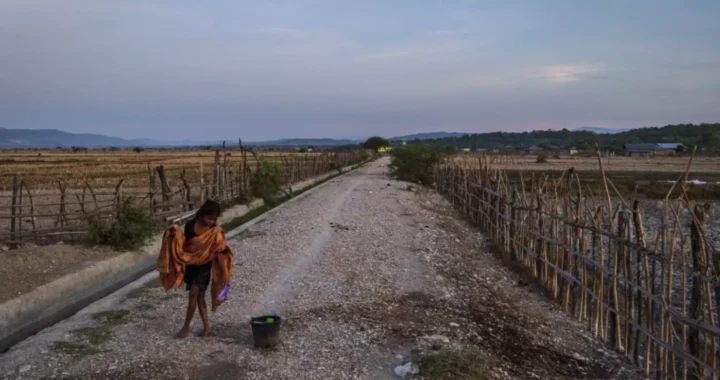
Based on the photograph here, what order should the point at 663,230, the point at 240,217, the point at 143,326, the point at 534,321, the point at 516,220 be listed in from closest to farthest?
1. the point at 663,230
2. the point at 143,326
3. the point at 534,321
4. the point at 516,220
5. the point at 240,217

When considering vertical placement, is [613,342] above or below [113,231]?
below

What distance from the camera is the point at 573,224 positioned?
26.4ft

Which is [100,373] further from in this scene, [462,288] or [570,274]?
[570,274]

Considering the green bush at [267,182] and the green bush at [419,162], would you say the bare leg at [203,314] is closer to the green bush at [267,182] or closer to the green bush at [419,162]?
the green bush at [267,182]

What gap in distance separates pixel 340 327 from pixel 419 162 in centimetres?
2633

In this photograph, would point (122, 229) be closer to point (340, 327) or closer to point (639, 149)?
point (340, 327)

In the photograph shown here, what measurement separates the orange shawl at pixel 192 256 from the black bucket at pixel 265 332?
20.5 inches

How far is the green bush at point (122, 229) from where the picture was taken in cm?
1120

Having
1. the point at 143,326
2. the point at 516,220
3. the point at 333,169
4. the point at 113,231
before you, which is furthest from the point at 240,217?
the point at 333,169

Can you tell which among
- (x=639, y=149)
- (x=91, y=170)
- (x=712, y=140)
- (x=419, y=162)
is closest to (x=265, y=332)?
(x=419, y=162)

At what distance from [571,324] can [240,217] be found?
39.4ft

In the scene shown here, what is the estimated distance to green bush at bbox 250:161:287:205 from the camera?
2117cm

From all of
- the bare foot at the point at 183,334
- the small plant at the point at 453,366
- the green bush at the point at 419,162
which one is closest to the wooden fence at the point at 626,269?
the small plant at the point at 453,366

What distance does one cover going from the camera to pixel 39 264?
31.0ft
